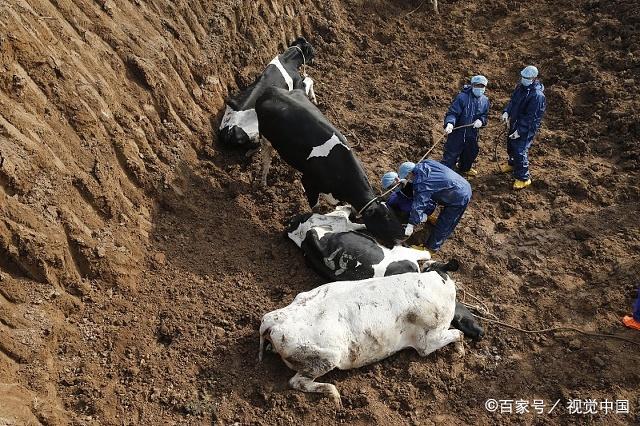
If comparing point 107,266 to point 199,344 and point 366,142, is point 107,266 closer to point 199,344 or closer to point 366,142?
point 199,344

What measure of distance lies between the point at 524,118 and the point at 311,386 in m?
5.23

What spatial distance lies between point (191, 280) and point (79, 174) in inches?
65.4

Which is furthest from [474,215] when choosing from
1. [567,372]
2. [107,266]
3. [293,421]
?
[107,266]

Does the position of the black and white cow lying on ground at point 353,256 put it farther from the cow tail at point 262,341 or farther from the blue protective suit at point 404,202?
the cow tail at point 262,341

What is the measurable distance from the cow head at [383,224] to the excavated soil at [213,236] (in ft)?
3.16

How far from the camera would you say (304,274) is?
282 inches

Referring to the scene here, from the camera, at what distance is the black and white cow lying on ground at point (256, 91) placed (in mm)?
8617

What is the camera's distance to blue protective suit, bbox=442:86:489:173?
865 cm

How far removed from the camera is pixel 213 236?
7.42 metres

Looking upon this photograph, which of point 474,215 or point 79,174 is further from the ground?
point 79,174

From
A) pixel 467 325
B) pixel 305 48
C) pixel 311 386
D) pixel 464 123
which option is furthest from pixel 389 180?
pixel 305 48

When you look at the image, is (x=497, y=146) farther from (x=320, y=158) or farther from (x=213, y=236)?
(x=213, y=236)

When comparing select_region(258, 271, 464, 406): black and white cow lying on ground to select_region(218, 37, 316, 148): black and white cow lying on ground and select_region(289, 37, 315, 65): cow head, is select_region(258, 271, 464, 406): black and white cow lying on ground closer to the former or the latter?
select_region(218, 37, 316, 148): black and white cow lying on ground

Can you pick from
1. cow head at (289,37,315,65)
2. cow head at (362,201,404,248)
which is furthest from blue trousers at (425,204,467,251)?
cow head at (289,37,315,65)
